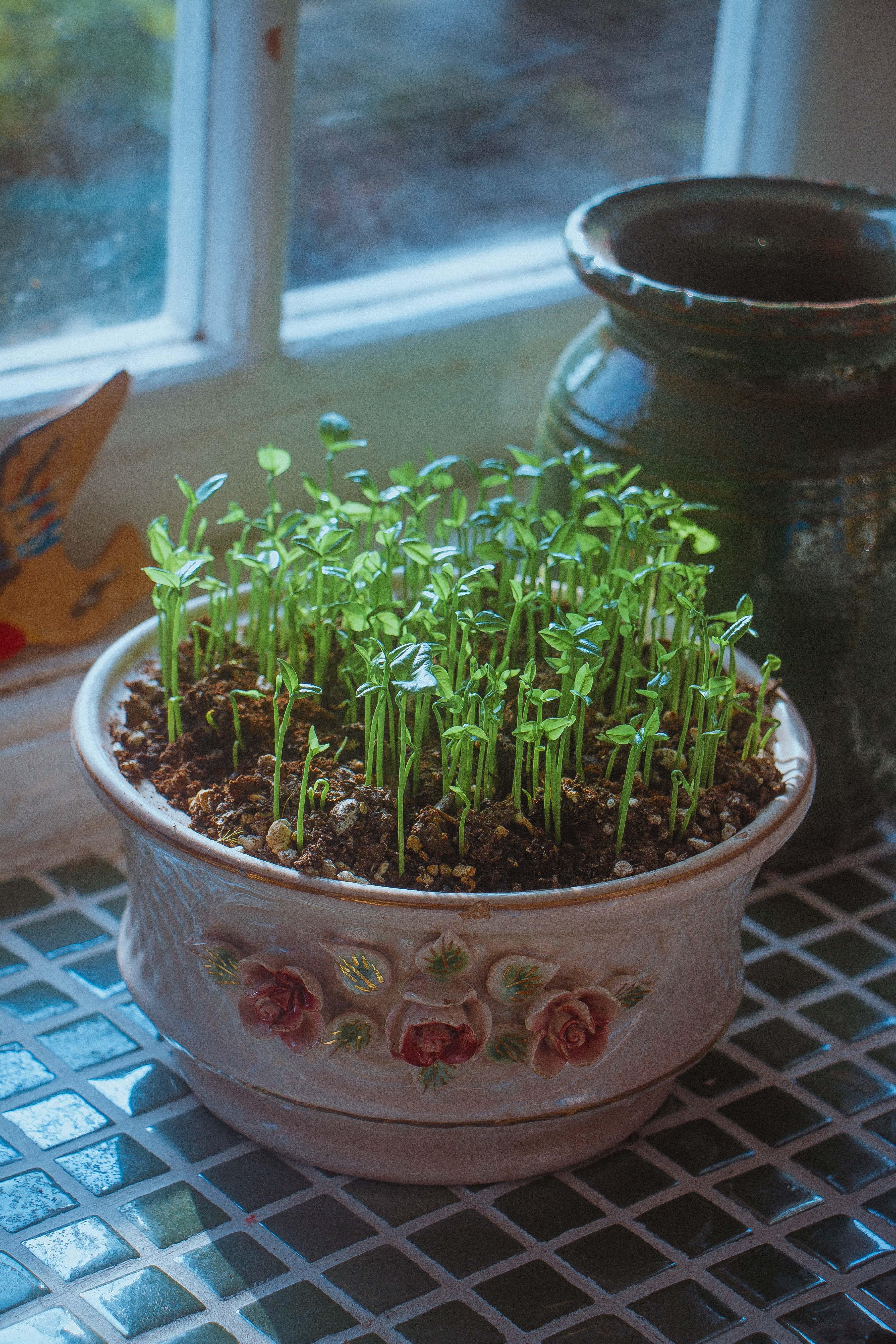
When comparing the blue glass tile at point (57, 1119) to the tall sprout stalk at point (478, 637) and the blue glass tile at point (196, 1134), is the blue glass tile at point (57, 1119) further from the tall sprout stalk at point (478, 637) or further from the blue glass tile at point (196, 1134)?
the tall sprout stalk at point (478, 637)

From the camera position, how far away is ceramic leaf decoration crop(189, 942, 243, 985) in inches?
28.0

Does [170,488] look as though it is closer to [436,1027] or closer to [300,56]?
[300,56]

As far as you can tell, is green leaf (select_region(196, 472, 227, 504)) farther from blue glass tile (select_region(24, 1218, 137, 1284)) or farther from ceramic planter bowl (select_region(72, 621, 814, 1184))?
blue glass tile (select_region(24, 1218, 137, 1284))

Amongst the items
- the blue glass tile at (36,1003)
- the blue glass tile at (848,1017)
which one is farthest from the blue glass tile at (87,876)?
the blue glass tile at (848,1017)

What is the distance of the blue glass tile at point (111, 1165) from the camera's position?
2.58 feet

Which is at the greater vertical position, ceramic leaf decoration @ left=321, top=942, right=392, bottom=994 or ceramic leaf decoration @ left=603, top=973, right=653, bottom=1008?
ceramic leaf decoration @ left=321, top=942, right=392, bottom=994

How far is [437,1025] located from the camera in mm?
686

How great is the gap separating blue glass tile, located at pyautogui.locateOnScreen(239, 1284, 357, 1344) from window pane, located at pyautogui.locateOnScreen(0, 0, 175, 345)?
2.57ft

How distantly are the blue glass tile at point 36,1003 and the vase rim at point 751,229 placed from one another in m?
0.67

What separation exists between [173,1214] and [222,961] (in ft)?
0.56

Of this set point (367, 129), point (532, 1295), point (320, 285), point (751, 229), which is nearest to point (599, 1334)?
point (532, 1295)

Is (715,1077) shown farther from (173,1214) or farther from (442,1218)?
(173,1214)

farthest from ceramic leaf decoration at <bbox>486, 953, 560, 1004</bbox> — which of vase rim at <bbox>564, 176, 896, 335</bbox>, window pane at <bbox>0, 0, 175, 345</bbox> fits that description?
window pane at <bbox>0, 0, 175, 345</bbox>

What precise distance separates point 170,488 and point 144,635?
12.5 inches
